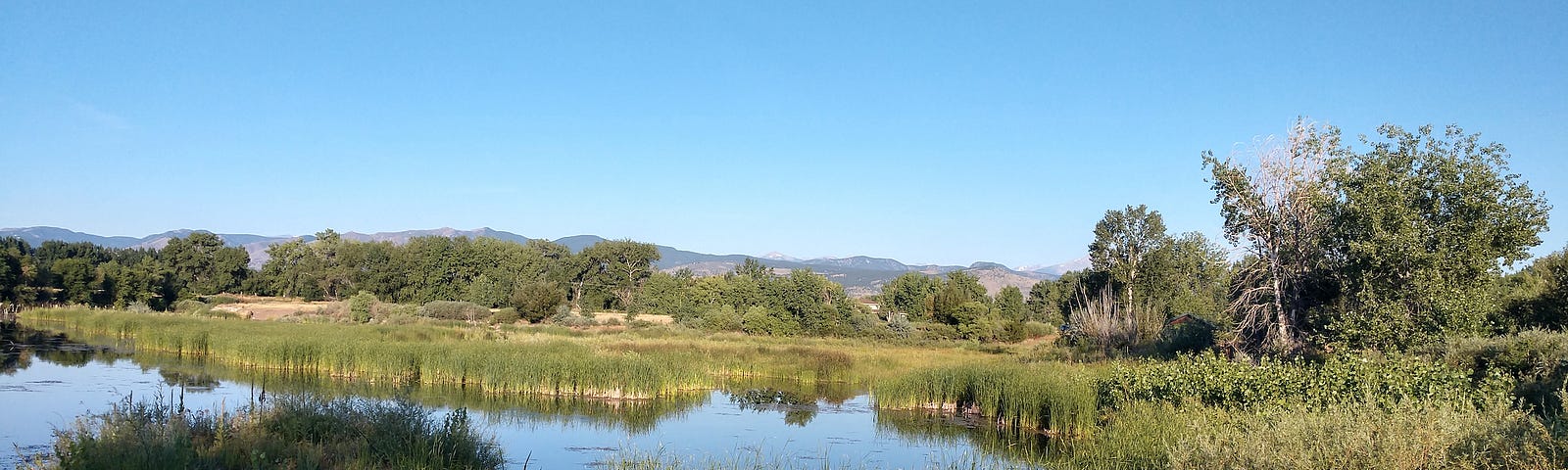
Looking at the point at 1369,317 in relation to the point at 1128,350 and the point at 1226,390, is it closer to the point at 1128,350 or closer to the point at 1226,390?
the point at 1226,390

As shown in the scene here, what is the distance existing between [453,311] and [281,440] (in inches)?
1772

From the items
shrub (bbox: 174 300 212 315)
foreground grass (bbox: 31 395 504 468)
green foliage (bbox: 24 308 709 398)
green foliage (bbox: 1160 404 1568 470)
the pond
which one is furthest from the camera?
shrub (bbox: 174 300 212 315)

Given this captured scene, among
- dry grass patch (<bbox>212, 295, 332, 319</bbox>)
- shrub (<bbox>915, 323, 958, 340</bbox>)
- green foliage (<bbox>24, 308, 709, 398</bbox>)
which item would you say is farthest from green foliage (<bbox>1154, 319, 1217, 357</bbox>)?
dry grass patch (<bbox>212, 295, 332, 319</bbox>)

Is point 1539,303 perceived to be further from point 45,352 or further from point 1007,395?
point 45,352

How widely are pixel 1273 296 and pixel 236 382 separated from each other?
23.8 metres

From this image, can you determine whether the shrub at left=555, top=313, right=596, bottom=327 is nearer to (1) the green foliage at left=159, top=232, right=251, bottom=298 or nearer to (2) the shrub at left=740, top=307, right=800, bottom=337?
(2) the shrub at left=740, top=307, right=800, bottom=337

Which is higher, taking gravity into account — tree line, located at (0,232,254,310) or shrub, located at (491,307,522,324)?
tree line, located at (0,232,254,310)

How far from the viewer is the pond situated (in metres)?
15.0

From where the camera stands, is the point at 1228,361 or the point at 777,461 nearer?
the point at 777,461

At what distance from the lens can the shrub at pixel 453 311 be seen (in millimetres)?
53688

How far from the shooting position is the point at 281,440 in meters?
11.3

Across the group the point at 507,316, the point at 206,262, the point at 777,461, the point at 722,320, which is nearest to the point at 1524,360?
the point at 777,461

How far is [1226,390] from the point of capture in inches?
569

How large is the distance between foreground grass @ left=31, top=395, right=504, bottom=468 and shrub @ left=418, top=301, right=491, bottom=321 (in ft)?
138
